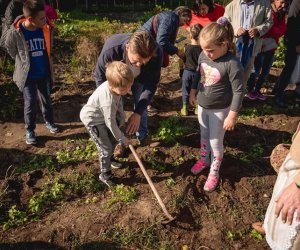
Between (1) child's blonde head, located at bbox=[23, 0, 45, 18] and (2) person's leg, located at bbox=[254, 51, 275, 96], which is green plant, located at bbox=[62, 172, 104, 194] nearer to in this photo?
(1) child's blonde head, located at bbox=[23, 0, 45, 18]

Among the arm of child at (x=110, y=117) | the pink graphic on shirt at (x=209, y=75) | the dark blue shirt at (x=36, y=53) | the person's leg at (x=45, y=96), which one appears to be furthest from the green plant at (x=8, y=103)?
the pink graphic on shirt at (x=209, y=75)

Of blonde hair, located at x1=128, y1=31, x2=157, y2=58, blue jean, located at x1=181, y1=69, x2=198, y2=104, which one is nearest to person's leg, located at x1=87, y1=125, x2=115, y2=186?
blonde hair, located at x1=128, y1=31, x2=157, y2=58

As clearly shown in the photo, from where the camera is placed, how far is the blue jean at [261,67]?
226 inches

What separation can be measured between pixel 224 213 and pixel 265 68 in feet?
9.73

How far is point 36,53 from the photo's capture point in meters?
4.48

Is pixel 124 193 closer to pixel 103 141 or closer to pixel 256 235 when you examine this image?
pixel 103 141

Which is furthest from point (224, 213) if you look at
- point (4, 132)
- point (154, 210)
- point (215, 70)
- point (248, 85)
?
point (4, 132)

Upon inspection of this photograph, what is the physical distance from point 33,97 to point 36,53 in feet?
1.94

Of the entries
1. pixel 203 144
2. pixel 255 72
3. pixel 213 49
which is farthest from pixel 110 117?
pixel 255 72

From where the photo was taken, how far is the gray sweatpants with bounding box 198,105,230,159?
3.67 metres

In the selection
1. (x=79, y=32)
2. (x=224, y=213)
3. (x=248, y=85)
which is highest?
(x=79, y=32)

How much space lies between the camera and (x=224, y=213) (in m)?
3.96

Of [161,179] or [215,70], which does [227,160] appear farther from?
[215,70]

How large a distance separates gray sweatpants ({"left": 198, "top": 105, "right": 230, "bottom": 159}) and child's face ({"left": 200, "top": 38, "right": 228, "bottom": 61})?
0.62 metres
